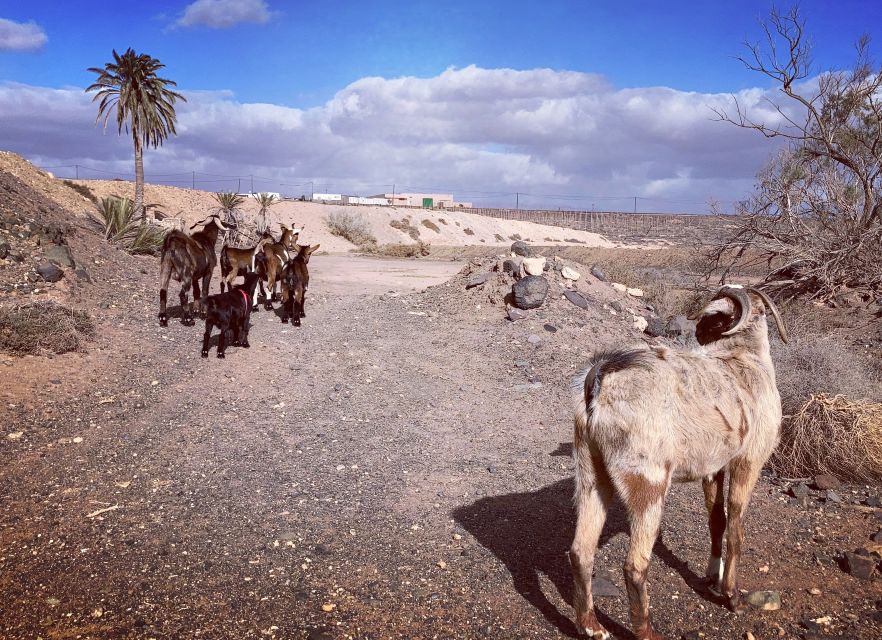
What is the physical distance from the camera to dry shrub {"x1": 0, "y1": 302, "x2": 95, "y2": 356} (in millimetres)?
8773

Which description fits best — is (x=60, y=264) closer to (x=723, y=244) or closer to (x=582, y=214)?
(x=723, y=244)

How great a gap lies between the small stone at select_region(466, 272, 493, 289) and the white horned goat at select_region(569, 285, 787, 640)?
1073 centimetres

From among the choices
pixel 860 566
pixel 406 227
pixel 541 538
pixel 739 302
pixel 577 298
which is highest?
pixel 406 227

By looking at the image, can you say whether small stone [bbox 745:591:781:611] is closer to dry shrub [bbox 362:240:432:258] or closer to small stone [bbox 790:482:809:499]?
small stone [bbox 790:482:809:499]

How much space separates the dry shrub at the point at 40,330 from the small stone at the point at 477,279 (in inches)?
314

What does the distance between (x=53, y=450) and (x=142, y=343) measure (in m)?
4.31

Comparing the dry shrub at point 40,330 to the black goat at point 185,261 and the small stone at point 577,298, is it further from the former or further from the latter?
the small stone at point 577,298

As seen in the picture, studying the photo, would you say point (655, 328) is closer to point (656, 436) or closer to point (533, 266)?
point (533, 266)

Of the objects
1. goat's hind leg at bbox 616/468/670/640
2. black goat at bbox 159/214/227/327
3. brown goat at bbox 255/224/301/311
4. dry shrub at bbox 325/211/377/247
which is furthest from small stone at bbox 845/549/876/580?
dry shrub at bbox 325/211/377/247

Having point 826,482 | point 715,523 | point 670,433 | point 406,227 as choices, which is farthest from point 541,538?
point 406,227

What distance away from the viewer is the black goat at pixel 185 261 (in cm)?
1208

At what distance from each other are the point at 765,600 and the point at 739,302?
202cm

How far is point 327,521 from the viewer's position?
534 cm

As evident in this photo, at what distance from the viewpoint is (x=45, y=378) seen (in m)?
8.30
